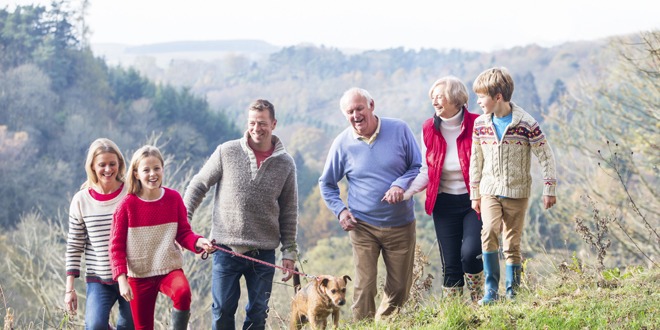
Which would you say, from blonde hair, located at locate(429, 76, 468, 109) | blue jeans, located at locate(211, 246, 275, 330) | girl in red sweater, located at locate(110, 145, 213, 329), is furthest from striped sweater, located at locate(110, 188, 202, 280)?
blonde hair, located at locate(429, 76, 468, 109)

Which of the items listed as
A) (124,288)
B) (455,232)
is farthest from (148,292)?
(455,232)

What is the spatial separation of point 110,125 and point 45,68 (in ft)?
29.5

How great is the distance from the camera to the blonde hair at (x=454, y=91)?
5.37m

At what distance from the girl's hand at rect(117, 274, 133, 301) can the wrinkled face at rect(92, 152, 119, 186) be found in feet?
2.09

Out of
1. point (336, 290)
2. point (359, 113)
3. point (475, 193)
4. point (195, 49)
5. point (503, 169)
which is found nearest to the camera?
point (336, 290)

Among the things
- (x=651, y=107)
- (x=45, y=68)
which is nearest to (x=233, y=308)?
(x=651, y=107)

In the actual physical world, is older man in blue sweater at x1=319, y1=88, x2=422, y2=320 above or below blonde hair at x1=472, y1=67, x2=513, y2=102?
below

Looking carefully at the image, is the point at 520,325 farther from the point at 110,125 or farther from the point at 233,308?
the point at 110,125

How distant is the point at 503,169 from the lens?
16.9 ft

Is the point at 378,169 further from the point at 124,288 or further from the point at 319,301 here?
the point at 124,288

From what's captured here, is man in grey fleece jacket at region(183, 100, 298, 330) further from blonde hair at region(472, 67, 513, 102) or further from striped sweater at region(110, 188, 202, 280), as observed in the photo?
blonde hair at region(472, 67, 513, 102)

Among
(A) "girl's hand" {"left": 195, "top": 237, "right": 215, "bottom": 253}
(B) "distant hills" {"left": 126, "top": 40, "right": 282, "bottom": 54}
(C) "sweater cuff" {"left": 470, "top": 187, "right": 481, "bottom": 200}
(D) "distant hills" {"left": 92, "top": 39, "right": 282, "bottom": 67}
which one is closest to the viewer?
(A) "girl's hand" {"left": 195, "top": 237, "right": 215, "bottom": 253}

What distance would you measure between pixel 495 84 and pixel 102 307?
2.78 m

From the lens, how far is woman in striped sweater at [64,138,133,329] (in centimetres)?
495
